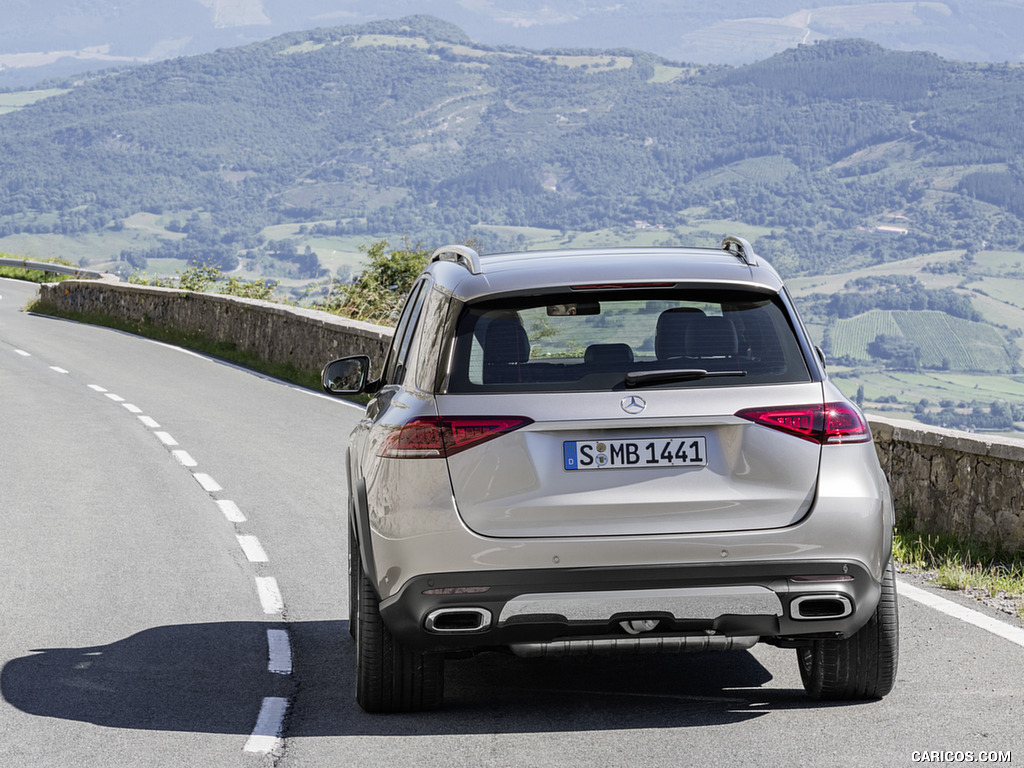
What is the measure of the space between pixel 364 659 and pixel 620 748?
974mm

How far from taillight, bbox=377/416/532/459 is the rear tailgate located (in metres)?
0.03

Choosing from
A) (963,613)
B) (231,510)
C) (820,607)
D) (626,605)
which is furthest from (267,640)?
(231,510)

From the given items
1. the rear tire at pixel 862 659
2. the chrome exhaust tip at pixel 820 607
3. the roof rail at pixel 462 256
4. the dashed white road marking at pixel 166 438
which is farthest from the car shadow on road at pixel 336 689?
the dashed white road marking at pixel 166 438

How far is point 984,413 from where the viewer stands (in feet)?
278

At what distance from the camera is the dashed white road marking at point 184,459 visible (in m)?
12.0

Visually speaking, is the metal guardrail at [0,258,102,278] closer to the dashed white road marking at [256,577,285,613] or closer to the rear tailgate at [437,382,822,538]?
the dashed white road marking at [256,577,285,613]

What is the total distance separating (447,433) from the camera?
4.56 m

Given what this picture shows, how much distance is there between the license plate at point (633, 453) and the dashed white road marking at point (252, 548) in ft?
13.3

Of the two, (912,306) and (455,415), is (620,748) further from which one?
(912,306)

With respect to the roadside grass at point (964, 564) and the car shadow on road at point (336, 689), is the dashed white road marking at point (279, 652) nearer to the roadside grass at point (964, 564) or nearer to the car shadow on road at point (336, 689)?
the car shadow on road at point (336, 689)

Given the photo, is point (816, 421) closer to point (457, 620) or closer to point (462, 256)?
point (457, 620)

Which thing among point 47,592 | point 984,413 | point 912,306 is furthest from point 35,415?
point 912,306

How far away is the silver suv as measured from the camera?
447 cm

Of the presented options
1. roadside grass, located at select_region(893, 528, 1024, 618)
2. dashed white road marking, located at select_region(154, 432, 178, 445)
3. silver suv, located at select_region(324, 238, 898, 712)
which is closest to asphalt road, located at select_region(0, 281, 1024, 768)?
silver suv, located at select_region(324, 238, 898, 712)
